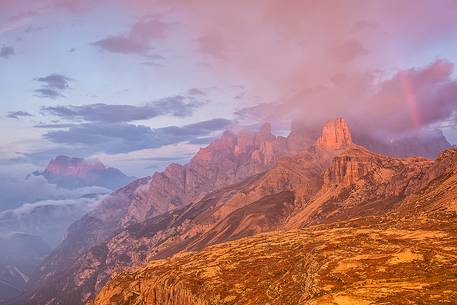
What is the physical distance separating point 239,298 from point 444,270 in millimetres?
78335

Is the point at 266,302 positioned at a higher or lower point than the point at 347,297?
lower

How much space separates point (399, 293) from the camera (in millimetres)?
105625

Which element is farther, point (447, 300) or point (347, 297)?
point (347, 297)

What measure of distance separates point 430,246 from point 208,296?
94.8m

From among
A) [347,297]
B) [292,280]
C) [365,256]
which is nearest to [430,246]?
[365,256]

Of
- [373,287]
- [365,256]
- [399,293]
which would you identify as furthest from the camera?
[365,256]

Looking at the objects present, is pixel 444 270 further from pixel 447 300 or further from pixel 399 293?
pixel 447 300

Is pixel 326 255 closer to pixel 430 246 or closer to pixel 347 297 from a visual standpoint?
pixel 430 246

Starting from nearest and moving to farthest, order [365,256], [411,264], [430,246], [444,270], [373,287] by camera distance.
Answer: [373,287]
[444,270]
[411,264]
[365,256]
[430,246]

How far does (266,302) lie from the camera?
15862 centimetres

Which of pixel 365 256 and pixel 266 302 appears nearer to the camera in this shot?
pixel 266 302

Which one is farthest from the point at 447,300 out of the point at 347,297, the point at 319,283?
the point at 319,283

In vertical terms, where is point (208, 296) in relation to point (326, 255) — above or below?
below

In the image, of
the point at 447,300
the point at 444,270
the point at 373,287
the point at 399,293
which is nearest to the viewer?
the point at 447,300
